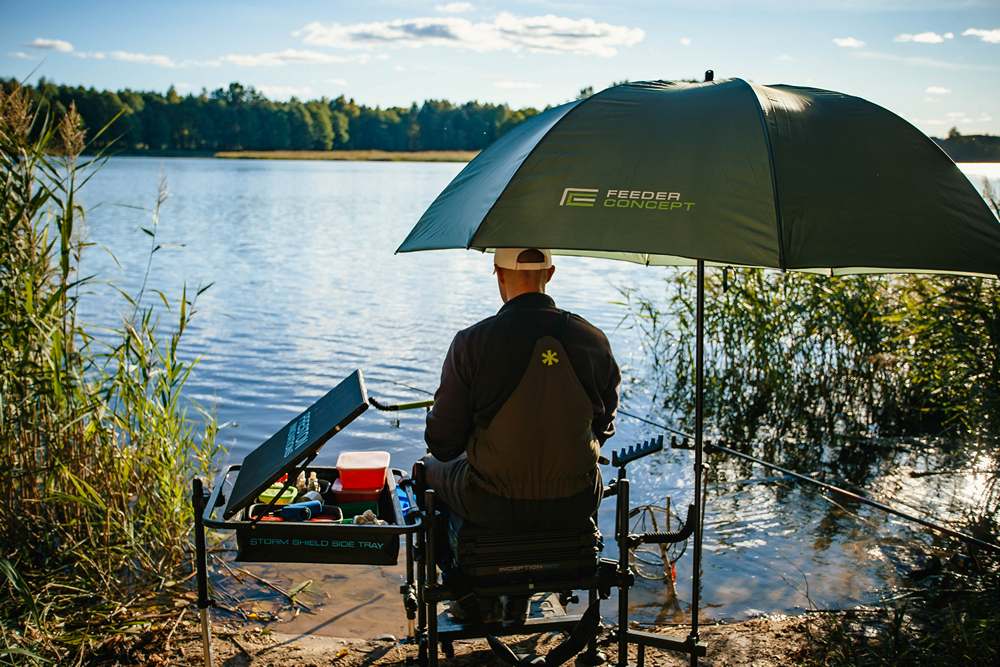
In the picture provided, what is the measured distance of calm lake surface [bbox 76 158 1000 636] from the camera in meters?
4.65

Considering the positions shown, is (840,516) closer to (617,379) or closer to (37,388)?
(617,379)

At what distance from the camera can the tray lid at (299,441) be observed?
2.59m

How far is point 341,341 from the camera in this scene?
1117 cm

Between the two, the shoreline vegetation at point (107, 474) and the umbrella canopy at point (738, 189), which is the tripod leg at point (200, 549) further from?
the umbrella canopy at point (738, 189)

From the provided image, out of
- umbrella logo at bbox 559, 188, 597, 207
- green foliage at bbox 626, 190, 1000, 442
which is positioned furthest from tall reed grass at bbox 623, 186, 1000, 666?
umbrella logo at bbox 559, 188, 597, 207

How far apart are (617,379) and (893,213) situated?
892mm

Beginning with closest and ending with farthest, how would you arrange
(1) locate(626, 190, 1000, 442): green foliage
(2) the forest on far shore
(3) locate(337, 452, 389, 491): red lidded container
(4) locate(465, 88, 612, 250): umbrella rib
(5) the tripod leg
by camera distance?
1. (4) locate(465, 88, 612, 250): umbrella rib
2. (5) the tripod leg
3. (3) locate(337, 452, 389, 491): red lidded container
4. (1) locate(626, 190, 1000, 442): green foliage
5. (2) the forest on far shore

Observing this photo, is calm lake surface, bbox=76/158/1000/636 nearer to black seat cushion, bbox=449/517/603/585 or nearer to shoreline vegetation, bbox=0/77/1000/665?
shoreline vegetation, bbox=0/77/1000/665

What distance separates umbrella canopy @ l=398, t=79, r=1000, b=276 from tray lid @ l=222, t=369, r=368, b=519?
0.51 meters

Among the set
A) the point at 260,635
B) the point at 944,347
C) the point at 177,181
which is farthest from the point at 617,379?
the point at 177,181

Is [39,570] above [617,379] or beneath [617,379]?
beneath

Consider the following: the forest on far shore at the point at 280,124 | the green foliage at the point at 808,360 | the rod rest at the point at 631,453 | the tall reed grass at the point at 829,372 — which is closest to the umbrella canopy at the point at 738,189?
the rod rest at the point at 631,453

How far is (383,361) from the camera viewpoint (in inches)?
402

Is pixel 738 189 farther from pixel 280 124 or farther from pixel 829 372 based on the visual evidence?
pixel 280 124
